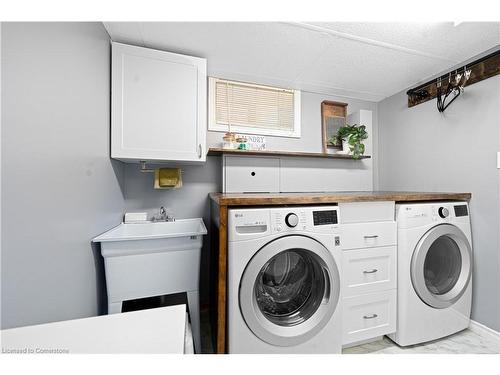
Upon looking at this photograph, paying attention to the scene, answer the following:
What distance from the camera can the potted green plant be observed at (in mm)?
2031

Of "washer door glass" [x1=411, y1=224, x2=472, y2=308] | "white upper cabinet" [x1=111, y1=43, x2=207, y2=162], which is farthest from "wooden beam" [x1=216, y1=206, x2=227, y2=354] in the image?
"washer door glass" [x1=411, y1=224, x2=472, y2=308]

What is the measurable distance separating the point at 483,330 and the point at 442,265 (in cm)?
50

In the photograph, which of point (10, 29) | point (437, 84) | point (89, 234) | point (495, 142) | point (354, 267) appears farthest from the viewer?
point (437, 84)

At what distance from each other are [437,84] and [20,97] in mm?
2695

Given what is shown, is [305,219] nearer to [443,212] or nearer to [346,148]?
[443,212]

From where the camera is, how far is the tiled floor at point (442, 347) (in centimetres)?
135

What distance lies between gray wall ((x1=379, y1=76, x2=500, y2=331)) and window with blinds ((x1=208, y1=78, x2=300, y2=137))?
1186 mm

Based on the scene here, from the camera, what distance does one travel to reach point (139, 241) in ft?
3.84

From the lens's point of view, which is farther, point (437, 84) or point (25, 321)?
point (437, 84)

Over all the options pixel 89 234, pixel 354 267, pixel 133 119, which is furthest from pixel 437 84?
pixel 89 234

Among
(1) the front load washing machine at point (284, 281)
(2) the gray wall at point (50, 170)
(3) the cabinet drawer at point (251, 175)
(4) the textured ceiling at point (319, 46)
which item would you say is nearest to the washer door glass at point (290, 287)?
(1) the front load washing machine at point (284, 281)

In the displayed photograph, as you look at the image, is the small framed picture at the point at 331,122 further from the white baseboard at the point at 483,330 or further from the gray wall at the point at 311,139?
the white baseboard at the point at 483,330

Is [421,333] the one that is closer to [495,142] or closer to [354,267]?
[354,267]
